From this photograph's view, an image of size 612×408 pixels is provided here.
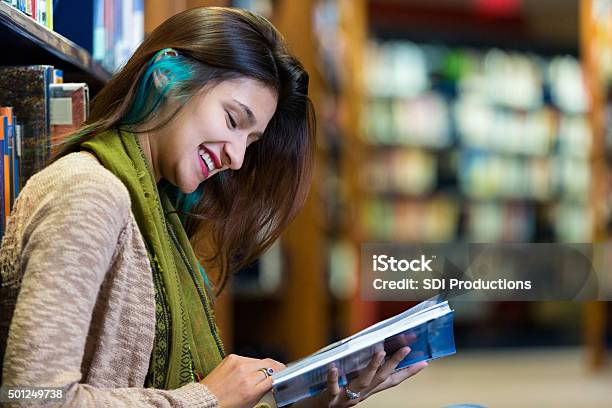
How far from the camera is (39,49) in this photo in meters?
1.51

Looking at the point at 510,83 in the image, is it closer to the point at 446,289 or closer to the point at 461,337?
the point at 461,337

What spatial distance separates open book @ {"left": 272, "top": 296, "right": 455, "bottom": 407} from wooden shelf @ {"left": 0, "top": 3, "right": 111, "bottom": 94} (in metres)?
0.63

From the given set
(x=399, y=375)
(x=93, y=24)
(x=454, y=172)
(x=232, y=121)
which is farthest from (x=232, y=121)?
(x=454, y=172)

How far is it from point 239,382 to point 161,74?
41 centimetres

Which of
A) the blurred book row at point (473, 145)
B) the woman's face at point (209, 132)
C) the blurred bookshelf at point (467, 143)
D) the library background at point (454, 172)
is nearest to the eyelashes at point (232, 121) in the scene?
the woman's face at point (209, 132)

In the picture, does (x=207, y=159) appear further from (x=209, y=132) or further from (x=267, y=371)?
(x=267, y=371)

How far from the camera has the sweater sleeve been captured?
946 mm

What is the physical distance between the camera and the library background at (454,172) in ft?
15.5

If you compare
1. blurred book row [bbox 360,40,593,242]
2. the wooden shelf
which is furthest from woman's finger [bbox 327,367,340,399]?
blurred book row [bbox 360,40,593,242]

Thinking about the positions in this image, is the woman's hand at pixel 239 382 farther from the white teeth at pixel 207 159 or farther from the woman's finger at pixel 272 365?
the white teeth at pixel 207 159

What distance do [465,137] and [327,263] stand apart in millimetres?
2146

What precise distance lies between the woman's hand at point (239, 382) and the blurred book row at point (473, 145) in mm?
5347

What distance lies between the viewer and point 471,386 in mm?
5312

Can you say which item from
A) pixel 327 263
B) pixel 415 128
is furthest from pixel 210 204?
pixel 415 128
